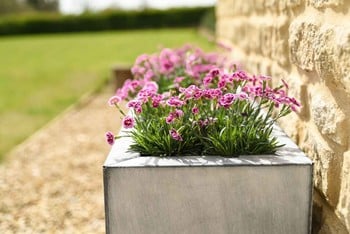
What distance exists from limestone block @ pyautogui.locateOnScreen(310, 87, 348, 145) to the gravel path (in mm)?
1626

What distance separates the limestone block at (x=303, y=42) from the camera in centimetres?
241

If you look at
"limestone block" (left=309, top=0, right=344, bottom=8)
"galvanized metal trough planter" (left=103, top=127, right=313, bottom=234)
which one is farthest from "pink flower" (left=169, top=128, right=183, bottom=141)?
"limestone block" (left=309, top=0, right=344, bottom=8)

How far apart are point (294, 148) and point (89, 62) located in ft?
42.7

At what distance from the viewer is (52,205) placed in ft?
12.9

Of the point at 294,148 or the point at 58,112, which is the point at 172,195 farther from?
the point at 58,112

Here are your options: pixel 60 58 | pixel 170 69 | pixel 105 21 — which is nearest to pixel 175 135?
pixel 170 69

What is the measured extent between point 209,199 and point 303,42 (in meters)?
0.87

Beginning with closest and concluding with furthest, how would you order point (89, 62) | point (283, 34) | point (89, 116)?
point (283, 34), point (89, 116), point (89, 62)

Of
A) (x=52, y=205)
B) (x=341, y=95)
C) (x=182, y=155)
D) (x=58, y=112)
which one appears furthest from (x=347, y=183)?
(x=58, y=112)

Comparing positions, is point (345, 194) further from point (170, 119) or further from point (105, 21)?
point (105, 21)

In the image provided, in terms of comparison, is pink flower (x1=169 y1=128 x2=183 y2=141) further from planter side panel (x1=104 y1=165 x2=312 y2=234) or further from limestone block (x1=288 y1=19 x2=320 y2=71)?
limestone block (x1=288 y1=19 x2=320 y2=71)

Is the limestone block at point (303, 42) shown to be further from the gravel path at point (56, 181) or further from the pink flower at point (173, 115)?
the gravel path at point (56, 181)

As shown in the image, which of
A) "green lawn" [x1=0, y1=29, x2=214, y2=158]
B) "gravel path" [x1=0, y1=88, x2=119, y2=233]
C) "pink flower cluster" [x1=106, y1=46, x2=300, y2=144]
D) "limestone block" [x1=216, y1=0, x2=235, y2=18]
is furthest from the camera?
"green lawn" [x1=0, y1=29, x2=214, y2=158]

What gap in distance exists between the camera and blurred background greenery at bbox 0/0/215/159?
8234 mm
